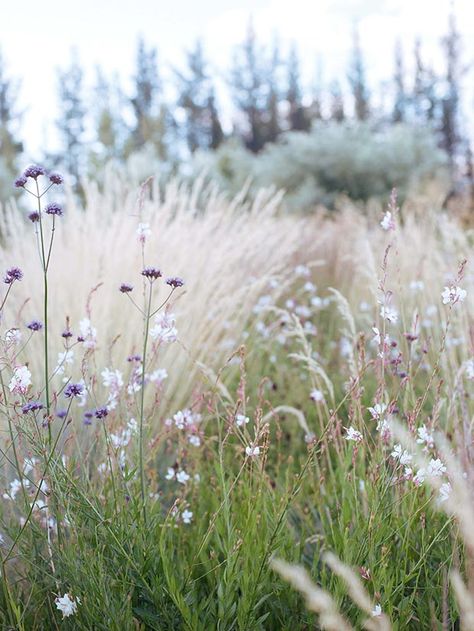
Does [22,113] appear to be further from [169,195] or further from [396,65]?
[169,195]

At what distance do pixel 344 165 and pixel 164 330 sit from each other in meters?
14.1

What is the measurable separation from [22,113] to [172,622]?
31.5m

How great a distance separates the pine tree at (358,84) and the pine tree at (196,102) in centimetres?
742

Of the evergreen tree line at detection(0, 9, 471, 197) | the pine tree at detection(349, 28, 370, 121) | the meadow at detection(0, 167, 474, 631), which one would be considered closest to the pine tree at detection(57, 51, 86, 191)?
the evergreen tree line at detection(0, 9, 471, 197)

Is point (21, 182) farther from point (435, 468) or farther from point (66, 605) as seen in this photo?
point (435, 468)

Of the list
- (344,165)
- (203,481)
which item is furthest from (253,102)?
(203,481)

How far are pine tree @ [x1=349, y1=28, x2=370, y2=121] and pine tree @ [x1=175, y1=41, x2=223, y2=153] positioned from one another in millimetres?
7423

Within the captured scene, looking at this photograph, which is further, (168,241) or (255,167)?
(255,167)

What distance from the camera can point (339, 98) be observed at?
3653 cm

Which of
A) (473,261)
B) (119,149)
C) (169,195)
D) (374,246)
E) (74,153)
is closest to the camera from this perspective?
(473,261)

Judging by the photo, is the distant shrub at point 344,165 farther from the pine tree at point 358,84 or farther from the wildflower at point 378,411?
the pine tree at point 358,84

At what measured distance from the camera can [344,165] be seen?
597 inches

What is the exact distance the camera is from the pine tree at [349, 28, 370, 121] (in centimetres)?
3431

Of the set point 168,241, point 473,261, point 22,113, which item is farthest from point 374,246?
point 22,113
